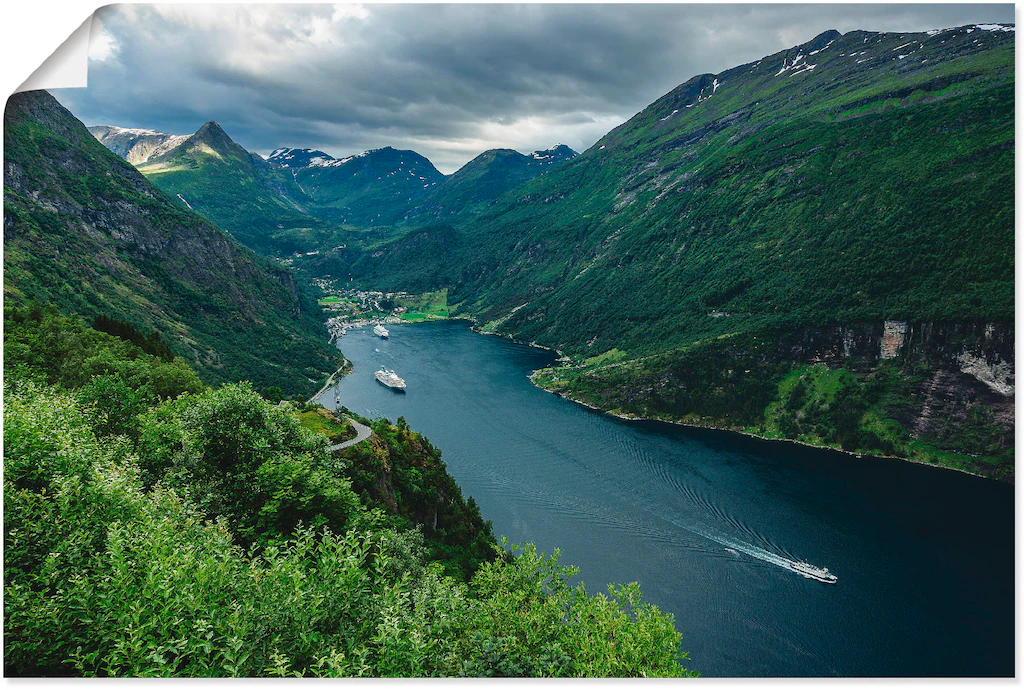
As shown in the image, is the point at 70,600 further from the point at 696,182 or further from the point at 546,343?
the point at 696,182

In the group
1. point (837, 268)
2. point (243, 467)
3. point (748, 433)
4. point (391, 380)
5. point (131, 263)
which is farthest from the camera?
point (391, 380)

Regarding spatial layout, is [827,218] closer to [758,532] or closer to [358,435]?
[758,532]

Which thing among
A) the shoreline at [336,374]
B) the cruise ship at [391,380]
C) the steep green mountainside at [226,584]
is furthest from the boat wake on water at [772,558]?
the shoreline at [336,374]

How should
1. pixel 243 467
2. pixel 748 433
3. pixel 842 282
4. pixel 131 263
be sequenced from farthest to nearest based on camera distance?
pixel 842 282
pixel 131 263
pixel 748 433
pixel 243 467

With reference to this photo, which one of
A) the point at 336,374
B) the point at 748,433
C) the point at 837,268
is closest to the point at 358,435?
the point at 748,433

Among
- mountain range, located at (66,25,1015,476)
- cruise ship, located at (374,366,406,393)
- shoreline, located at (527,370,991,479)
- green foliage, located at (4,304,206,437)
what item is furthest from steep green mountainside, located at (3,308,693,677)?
cruise ship, located at (374,366,406,393)

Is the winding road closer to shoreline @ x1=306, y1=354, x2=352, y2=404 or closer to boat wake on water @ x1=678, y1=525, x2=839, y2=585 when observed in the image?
boat wake on water @ x1=678, y1=525, x2=839, y2=585

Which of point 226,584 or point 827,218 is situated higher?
point 827,218

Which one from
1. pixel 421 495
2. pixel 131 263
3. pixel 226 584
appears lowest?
pixel 421 495

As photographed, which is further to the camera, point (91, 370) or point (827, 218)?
point (827, 218)
